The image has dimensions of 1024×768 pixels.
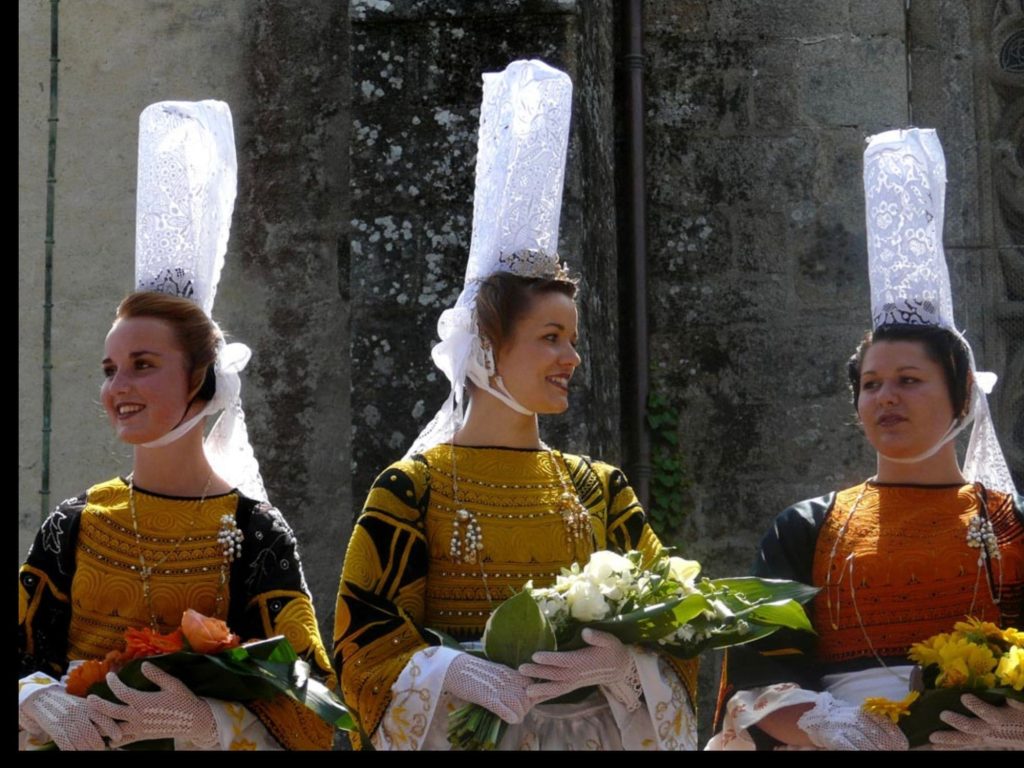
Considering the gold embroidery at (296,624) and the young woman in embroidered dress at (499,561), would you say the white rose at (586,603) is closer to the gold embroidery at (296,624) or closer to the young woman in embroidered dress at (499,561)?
the young woman in embroidered dress at (499,561)

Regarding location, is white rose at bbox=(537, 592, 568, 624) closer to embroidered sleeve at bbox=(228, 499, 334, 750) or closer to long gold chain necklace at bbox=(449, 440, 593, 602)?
long gold chain necklace at bbox=(449, 440, 593, 602)

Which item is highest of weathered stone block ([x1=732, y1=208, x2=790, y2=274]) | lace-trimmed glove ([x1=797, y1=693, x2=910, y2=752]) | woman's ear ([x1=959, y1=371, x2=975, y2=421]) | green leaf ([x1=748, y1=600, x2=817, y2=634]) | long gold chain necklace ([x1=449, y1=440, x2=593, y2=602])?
weathered stone block ([x1=732, y1=208, x2=790, y2=274])

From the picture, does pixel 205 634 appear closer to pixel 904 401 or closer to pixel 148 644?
pixel 148 644

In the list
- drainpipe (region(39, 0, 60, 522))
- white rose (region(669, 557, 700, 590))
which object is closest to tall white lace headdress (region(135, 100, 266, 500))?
white rose (region(669, 557, 700, 590))

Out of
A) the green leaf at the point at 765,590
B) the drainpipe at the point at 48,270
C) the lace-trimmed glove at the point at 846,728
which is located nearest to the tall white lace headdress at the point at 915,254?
the green leaf at the point at 765,590

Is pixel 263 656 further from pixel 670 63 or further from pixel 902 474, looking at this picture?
pixel 670 63

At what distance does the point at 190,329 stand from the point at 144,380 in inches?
6.5

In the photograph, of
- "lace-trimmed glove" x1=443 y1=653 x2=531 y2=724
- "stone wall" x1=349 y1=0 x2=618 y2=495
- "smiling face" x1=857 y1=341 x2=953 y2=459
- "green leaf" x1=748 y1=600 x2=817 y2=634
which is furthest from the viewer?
"stone wall" x1=349 y1=0 x2=618 y2=495

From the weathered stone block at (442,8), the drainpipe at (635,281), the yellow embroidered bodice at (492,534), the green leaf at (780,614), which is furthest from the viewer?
the drainpipe at (635,281)

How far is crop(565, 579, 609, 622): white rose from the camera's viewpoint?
3424mm

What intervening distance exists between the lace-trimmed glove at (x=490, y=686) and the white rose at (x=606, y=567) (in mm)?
252

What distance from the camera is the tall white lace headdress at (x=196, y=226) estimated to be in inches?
157

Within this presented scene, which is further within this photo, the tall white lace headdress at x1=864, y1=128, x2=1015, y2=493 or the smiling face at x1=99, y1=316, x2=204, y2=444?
the tall white lace headdress at x1=864, y1=128, x2=1015, y2=493
